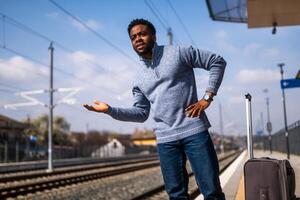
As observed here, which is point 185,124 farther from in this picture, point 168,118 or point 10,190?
point 10,190

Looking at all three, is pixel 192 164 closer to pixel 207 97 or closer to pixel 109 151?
pixel 207 97

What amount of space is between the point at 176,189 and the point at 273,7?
1075 cm

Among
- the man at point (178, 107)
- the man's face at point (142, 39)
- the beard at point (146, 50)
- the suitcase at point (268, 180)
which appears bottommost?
the suitcase at point (268, 180)

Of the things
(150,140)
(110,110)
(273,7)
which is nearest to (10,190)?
(273,7)

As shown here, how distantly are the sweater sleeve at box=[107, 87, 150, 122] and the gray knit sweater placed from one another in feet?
0.29

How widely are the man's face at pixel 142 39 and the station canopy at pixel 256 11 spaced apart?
8.93m

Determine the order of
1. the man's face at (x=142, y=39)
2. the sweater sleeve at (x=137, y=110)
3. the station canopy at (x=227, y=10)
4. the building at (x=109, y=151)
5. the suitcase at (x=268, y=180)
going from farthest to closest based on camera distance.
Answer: the building at (x=109, y=151) < the station canopy at (x=227, y=10) < the suitcase at (x=268, y=180) < the sweater sleeve at (x=137, y=110) < the man's face at (x=142, y=39)

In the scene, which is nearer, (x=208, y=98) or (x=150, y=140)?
(x=208, y=98)

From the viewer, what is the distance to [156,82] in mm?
3152

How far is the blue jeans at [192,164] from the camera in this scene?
298cm

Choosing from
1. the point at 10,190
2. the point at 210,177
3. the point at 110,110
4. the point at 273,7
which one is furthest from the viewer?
the point at 10,190

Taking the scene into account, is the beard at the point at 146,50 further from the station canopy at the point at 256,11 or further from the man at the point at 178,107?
the station canopy at the point at 256,11

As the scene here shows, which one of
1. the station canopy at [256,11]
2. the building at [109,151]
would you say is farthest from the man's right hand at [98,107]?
the building at [109,151]

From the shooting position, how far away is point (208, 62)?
310 centimetres
